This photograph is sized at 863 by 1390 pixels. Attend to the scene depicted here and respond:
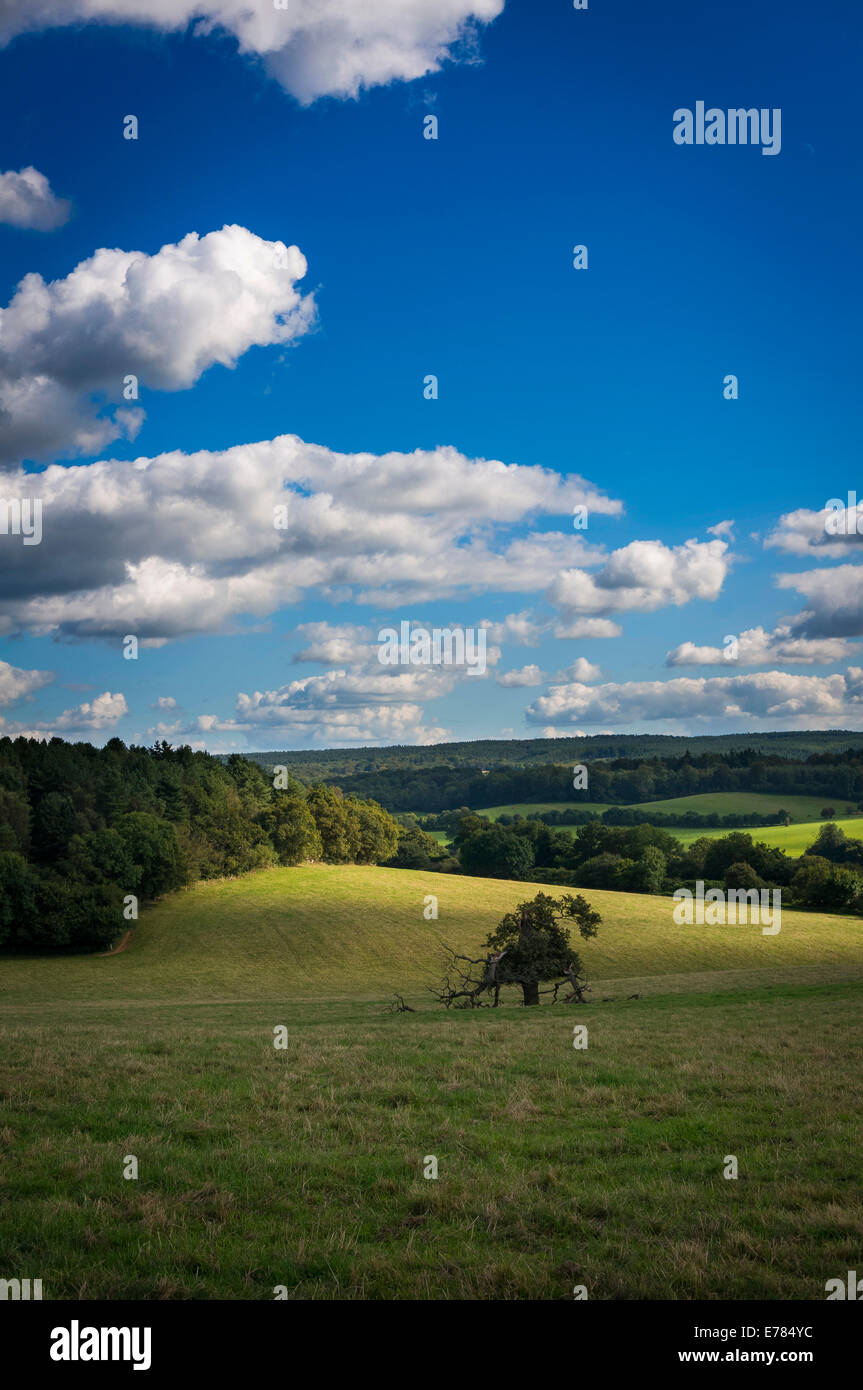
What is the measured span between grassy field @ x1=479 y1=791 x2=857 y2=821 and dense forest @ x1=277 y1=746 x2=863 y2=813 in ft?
9.87

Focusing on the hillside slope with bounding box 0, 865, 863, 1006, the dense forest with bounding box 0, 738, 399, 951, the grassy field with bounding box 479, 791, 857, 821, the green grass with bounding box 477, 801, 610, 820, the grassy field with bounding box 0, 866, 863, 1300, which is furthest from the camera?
the green grass with bounding box 477, 801, 610, 820

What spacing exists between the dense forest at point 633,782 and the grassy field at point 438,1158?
135 meters

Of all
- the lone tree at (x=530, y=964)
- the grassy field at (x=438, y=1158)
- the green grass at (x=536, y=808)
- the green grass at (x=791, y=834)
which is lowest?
the green grass at (x=791, y=834)

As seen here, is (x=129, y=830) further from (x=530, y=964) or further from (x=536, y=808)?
(x=536, y=808)

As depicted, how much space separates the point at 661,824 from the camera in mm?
126938

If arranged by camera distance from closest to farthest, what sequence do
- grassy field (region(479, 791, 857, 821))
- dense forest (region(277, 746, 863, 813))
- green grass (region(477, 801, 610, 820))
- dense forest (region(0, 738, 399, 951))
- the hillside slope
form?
1. the hillside slope
2. dense forest (region(0, 738, 399, 951))
3. grassy field (region(479, 791, 857, 821))
4. green grass (region(477, 801, 610, 820))
5. dense forest (region(277, 746, 863, 813))

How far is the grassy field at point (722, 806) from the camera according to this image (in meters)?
134

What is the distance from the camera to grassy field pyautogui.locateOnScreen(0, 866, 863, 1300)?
5785 millimetres

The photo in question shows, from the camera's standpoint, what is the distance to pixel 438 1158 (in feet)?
27.5

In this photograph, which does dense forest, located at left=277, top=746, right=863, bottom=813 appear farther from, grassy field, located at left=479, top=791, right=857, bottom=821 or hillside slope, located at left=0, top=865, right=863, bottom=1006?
hillside slope, located at left=0, top=865, right=863, bottom=1006

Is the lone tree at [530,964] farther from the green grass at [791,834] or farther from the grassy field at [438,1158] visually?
the green grass at [791,834]

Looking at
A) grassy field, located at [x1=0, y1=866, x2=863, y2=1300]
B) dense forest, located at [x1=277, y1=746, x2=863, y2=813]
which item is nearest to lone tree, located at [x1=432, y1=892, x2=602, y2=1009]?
grassy field, located at [x1=0, y1=866, x2=863, y2=1300]

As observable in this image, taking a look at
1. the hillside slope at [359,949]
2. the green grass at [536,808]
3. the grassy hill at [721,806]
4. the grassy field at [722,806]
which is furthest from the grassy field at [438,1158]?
the green grass at [536,808]
